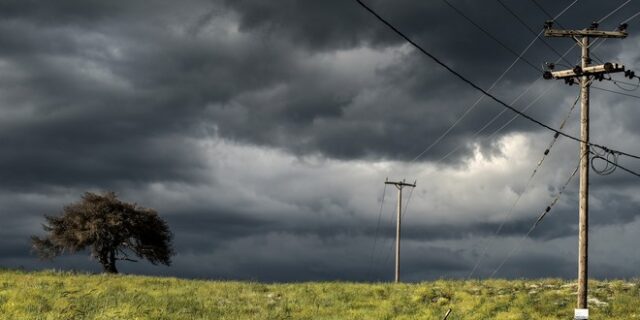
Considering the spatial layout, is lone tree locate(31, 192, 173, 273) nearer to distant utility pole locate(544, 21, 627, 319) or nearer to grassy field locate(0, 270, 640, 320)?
grassy field locate(0, 270, 640, 320)

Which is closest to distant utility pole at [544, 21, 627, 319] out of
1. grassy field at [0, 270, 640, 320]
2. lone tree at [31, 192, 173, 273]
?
grassy field at [0, 270, 640, 320]

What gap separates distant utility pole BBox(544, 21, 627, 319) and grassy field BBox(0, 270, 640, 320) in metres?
5.26

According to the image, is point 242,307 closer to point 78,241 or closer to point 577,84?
point 577,84

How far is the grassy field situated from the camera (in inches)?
1227

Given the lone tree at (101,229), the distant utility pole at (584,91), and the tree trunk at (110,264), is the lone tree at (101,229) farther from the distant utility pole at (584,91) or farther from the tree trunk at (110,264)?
the distant utility pole at (584,91)

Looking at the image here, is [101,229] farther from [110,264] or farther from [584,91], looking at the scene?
[584,91]

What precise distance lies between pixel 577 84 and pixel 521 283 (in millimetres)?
16385

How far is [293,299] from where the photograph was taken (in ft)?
124

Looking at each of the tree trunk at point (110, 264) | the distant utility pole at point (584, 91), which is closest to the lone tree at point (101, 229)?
the tree trunk at point (110, 264)

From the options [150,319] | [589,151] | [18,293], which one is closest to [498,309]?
[589,151]

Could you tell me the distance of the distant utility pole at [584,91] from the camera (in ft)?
95.4

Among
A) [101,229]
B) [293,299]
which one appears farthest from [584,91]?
[101,229]

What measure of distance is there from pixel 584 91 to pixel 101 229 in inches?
1693

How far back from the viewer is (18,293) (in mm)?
32531
